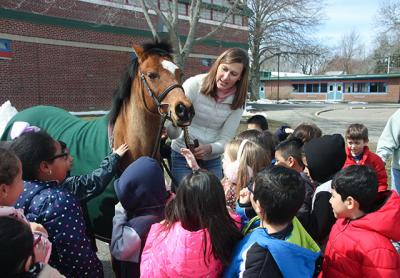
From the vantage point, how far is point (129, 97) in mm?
2975

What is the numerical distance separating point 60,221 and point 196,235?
2.43ft

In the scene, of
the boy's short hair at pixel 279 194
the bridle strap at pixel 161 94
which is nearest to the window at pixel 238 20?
the bridle strap at pixel 161 94

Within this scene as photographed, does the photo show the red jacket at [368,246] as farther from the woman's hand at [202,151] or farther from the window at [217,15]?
the window at [217,15]

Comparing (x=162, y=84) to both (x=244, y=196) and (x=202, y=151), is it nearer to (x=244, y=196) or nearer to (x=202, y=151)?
(x=202, y=151)

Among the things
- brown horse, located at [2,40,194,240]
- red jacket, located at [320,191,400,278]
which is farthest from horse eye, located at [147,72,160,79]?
red jacket, located at [320,191,400,278]

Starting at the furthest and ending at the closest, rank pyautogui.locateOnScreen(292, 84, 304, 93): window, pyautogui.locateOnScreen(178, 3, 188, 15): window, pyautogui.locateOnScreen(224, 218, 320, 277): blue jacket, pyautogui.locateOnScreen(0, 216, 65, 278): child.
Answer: pyautogui.locateOnScreen(292, 84, 304, 93): window < pyautogui.locateOnScreen(178, 3, 188, 15): window < pyautogui.locateOnScreen(224, 218, 320, 277): blue jacket < pyautogui.locateOnScreen(0, 216, 65, 278): child

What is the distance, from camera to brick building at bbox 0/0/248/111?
55.9ft

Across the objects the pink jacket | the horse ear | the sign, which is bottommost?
the pink jacket

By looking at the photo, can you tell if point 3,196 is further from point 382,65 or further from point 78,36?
point 382,65

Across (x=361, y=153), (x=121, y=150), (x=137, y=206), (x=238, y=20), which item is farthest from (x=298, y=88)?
(x=137, y=206)

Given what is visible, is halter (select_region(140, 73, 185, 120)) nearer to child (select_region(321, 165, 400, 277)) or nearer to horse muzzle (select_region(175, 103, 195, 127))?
horse muzzle (select_region(175, 103, 195, 127))

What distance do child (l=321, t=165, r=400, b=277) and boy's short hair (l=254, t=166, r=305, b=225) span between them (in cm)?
35

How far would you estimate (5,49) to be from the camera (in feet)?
55.2

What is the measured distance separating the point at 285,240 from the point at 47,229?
4.05 ft
